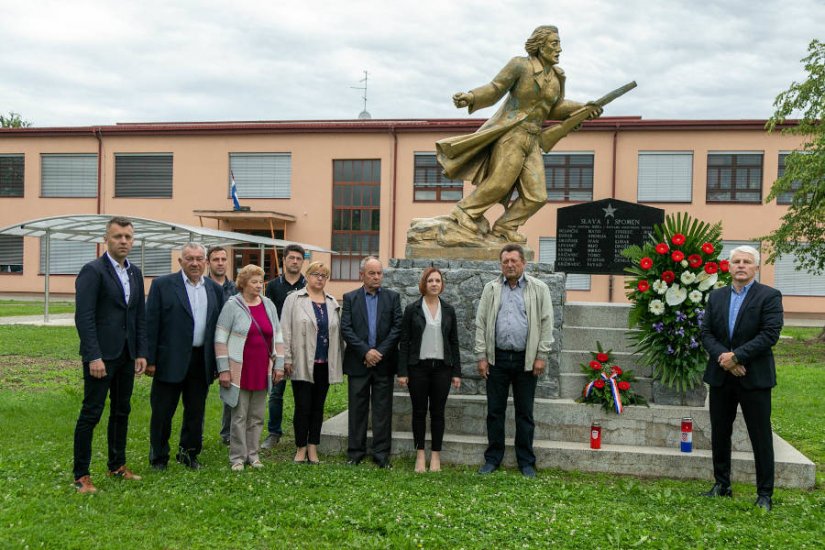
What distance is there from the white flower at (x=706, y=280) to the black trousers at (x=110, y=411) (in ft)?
15.3

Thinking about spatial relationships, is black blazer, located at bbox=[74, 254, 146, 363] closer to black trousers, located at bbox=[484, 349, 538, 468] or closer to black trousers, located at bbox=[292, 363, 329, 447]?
black trousers, located at bbox=[292, 363, 329, 447]

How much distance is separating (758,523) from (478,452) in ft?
7.47

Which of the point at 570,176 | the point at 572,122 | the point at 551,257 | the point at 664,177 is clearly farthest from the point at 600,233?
the point at 664,177

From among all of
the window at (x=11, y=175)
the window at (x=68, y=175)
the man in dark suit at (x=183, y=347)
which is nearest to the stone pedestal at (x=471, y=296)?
the man in dark suit at (x=183, y=347)

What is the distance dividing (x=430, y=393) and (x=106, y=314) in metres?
2.54

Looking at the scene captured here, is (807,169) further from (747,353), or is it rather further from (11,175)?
(11,175)

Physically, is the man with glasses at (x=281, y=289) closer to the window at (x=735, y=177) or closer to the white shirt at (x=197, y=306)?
the white shirt at (x=197, y=306)

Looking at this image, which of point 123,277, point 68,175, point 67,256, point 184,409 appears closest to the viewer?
point 123,277

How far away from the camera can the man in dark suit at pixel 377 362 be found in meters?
5.81

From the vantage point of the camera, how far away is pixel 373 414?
19.3 feet

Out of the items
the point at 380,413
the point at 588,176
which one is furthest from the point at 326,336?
the point at 588,176

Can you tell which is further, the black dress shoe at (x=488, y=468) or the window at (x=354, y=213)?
the window at (x=354, y=213)

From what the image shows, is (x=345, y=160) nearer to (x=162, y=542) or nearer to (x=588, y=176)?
(x=588, y=176)

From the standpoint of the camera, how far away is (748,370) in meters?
4.82
